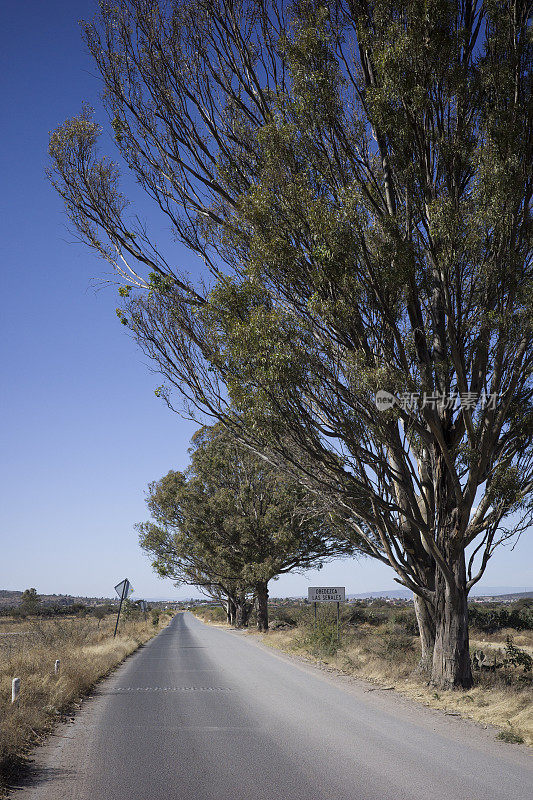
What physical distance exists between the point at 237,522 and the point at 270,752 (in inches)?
1033

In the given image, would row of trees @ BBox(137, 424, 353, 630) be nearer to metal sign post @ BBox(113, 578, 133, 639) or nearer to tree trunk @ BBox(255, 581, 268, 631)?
tree trunk @ BBox(255, 581, 268, 631)

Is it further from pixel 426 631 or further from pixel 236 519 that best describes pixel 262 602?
pixel 426 631

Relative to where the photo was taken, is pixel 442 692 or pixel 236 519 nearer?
pixel 442 692

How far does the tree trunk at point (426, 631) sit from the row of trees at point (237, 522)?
15.8 metres

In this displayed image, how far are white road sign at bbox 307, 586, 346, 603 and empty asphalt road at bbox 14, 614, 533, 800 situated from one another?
9.45 m

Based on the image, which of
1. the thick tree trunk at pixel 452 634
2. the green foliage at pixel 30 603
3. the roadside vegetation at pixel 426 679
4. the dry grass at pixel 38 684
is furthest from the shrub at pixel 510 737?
the green foliage at pixel 30 603

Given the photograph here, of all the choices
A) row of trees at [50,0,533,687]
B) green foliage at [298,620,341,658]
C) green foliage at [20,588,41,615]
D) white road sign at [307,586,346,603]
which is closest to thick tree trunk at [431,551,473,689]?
row of trees at [50,0,533,687]

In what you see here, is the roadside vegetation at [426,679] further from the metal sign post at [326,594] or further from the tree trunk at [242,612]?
the tree trunk at [242,612]

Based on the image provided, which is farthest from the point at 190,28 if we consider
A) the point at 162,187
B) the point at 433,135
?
the point at 433,135

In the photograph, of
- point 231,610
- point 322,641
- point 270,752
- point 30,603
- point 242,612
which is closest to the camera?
point 270,752

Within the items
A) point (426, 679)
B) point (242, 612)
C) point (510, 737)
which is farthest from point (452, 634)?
point (242, 612)

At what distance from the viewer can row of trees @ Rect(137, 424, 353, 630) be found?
31.2 m

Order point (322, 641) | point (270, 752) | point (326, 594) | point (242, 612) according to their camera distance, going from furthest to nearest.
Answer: point (242, 612) → point (326, 594) → point (322, 641) → point (270, 752)

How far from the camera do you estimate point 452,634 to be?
12.0 meters
